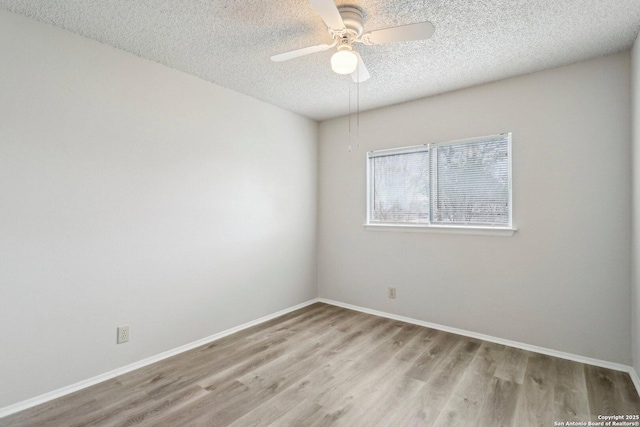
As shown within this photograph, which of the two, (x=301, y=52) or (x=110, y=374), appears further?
(x=110, y=374)

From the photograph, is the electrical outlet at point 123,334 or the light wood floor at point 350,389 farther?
the electrical outlet at point 123,334

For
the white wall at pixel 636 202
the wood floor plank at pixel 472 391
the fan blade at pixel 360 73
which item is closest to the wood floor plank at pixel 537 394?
the wood floor plank at pixel 472 391

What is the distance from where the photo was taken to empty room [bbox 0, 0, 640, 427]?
2.00m

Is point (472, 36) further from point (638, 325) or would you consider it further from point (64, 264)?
point (64, 264)

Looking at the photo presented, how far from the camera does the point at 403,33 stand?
1819 mm

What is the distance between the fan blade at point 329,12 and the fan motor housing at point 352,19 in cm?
18

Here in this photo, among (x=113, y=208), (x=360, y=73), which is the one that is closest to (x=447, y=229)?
(x=360, y=73)

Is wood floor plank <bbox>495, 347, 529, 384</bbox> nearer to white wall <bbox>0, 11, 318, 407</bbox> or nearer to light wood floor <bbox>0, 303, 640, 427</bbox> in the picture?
light wood floor <bbox>0, 303, 640, 427</bbox>

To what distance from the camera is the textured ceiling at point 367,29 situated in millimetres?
1943

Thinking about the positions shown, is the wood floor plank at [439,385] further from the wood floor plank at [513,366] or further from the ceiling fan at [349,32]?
the ceiling fan at [349,32]

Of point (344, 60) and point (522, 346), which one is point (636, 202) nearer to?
point (522, 346)

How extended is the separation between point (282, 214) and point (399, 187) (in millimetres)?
1448

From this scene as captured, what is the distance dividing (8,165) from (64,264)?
2.33ft

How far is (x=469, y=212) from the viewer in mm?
3219
